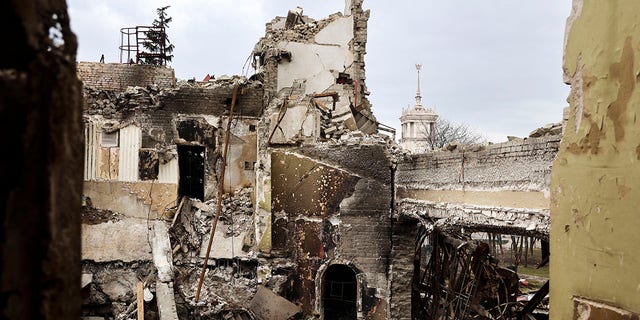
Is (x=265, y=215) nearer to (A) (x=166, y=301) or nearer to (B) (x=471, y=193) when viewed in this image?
(A) (x=166, y=301)

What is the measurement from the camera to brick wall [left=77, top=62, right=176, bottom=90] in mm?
12453

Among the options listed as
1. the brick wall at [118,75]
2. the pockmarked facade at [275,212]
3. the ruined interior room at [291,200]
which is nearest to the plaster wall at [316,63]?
the ruined interior room at [291,200]

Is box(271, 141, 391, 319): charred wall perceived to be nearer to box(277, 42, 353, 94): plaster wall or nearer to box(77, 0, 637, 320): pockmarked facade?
box(77, 0, 637, 320): pockmarked facade

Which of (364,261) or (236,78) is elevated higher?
(236,78)

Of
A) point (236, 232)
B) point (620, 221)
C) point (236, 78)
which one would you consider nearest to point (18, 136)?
point (620, 221)

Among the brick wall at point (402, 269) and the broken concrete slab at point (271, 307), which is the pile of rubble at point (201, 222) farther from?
the brick wall at point (402, 269)

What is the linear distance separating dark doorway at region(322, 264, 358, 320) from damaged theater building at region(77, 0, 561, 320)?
3 cm

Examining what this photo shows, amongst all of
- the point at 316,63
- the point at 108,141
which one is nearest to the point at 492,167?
the point at 108,141

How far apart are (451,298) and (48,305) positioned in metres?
7.86

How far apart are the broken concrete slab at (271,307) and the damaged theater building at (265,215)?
0.8 inches

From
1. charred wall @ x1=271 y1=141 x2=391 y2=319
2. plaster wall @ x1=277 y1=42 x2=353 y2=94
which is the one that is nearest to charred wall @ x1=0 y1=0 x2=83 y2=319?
charred wall @ x1=271 y1=141 x2=391 y2=319

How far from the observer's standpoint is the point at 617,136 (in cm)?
223

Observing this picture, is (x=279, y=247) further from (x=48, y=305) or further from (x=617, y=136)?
(x=48, y=305)

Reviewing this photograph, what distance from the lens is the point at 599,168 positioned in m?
2.33
